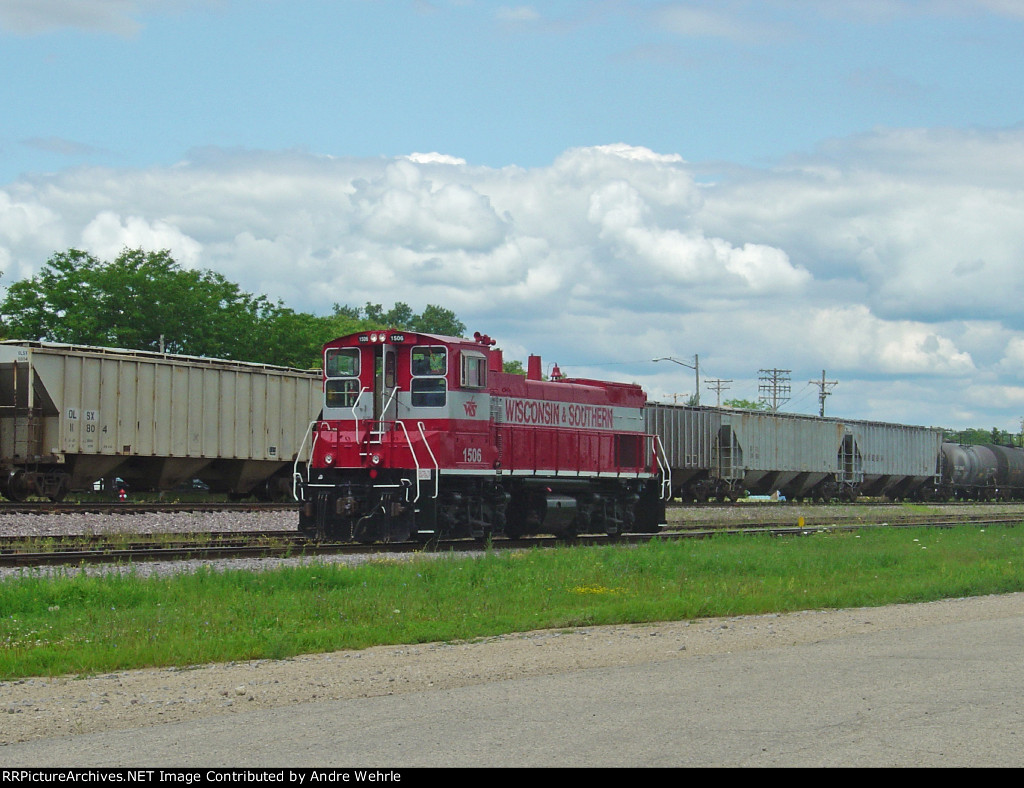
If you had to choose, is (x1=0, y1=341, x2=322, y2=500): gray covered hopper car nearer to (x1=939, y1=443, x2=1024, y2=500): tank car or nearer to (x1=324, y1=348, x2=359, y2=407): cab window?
(x1=324, y1=348, x2=359, y2=407): cab window

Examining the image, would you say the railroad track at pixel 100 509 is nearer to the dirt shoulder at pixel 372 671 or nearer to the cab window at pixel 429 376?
the cab window at pixel 429 376

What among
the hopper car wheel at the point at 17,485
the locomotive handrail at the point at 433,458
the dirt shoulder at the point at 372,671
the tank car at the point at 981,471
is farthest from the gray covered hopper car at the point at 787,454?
the dirt shoulder at the point at 372,671

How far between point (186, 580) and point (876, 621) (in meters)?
8.40

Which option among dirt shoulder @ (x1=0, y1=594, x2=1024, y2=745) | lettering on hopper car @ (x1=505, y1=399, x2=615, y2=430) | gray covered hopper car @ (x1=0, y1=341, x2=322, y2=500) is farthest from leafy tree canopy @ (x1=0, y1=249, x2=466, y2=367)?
dirt shoulder @ (x1=0, y1=594, x2=1024, y2=745)

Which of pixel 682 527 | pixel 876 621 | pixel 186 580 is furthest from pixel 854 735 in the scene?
pixel 682 527

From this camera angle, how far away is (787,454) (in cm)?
5166

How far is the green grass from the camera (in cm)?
1139

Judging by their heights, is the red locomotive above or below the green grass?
above

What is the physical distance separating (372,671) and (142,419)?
23.8 m

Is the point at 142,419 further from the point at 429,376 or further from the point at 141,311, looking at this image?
the point at 141,311

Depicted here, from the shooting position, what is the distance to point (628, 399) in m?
28.5

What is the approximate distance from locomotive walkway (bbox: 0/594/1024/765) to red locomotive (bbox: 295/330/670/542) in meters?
10.5

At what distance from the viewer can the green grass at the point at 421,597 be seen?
37.4 ft
